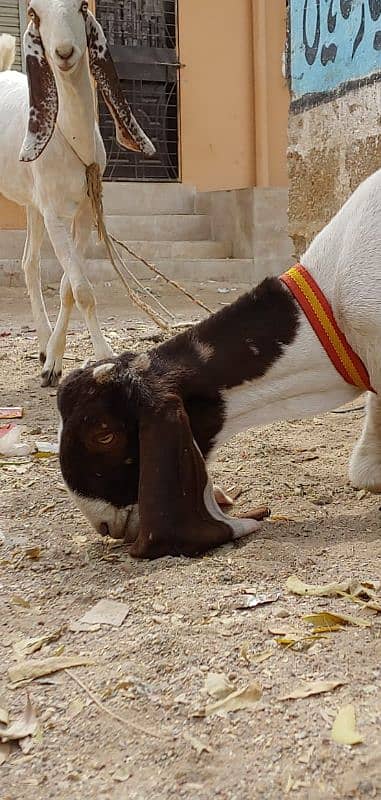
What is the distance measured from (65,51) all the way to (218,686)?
3694 mm

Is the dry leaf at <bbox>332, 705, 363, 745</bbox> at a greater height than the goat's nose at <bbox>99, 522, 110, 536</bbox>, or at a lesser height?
greater

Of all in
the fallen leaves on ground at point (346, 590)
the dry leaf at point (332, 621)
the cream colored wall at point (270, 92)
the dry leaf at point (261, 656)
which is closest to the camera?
the dry leaf at point (261, 656)

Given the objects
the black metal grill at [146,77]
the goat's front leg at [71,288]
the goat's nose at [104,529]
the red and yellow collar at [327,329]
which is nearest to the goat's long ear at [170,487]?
the goat's nose at [104,529]

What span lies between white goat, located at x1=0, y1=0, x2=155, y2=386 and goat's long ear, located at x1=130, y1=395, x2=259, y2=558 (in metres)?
2.73

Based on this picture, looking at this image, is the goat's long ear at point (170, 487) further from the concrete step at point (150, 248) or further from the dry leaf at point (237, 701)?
the concrete step at point (150, 248)

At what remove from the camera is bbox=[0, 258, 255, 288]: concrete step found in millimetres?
9703

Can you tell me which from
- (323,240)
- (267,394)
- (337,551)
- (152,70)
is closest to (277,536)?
(337,551)

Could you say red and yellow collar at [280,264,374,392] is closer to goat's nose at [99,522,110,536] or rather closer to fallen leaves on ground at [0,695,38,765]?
goat's nose at [99,522,110,536]

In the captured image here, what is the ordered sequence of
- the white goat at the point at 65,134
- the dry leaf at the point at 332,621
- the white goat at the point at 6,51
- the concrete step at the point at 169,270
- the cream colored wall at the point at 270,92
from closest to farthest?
the dry leaf at the point at 332,621, the white goat at the point at 65,134, the white goat at the point at 6,51, the concrete step at the point at 169,270, the cream colored wall at the point at 270,92

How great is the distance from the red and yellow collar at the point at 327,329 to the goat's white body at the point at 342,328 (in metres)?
0.02

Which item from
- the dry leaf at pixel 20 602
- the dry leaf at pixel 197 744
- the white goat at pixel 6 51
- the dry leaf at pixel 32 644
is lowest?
the dry leaf at pixel 20 602

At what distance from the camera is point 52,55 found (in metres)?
4.57

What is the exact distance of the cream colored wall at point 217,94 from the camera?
11234 mm

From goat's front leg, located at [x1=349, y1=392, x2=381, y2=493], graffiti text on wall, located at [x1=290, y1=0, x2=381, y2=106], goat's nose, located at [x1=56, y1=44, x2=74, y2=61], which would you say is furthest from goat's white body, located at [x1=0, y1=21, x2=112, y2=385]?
goat's front leg, located at [x1=349, y1=392, x2=381, y2=493]
